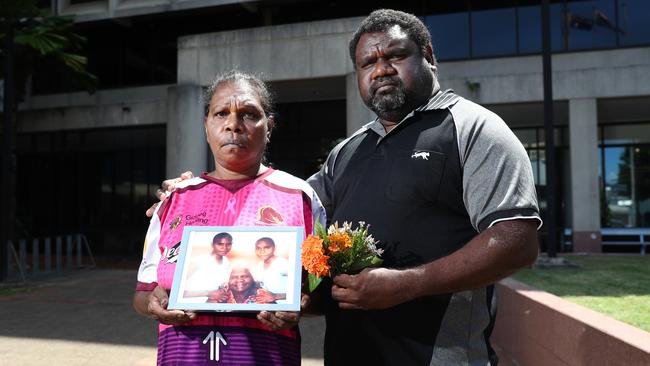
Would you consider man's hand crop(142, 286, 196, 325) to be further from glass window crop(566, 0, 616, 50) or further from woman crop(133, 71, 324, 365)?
glass window crop(566, 0, 616, 50)

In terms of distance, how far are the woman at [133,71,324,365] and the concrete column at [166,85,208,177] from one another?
38.6 feet

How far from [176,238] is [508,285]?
5.00 meters

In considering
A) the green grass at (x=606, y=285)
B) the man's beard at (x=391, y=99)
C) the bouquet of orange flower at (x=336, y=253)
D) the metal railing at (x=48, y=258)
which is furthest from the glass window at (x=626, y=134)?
the bouquet of orange flower at (x=336, y=253)

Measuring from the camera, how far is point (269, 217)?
2.02m

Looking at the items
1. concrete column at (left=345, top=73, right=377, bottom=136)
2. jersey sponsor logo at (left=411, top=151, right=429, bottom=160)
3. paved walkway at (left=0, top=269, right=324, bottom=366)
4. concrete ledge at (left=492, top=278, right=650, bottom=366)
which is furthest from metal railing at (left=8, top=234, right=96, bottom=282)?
jersey sponsor logo at (left=411, top=151, right=429, bottom=160)

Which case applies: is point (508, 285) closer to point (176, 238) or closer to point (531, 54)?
point (176, 238)

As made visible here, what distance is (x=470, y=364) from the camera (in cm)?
186

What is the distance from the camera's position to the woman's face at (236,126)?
2.04 meters

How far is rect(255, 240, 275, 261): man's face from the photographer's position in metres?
1.85

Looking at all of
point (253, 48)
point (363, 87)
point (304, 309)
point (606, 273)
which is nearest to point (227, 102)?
point (363, 87)

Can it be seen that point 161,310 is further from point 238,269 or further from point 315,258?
point 315,258

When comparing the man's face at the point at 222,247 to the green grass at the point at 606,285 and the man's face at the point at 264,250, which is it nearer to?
the man's face at the point at 264,250

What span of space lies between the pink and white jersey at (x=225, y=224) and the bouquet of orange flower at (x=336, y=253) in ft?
1.06

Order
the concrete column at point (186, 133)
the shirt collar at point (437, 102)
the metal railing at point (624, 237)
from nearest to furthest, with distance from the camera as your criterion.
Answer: the shirt collar at point (437, 102)
the concrete column at point (186, 133)
the metal railing at point (624, 237)
